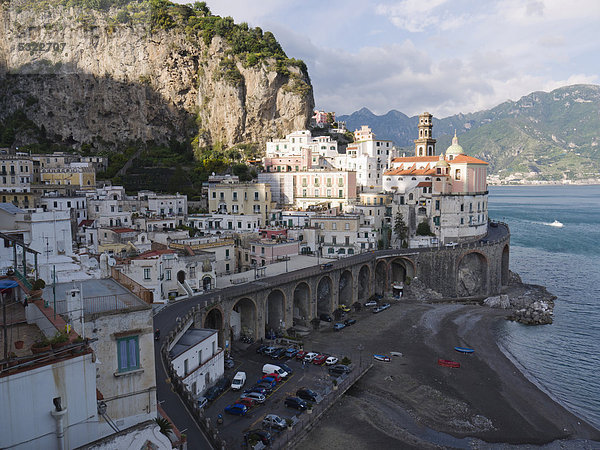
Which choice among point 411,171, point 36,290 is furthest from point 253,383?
point 411,171

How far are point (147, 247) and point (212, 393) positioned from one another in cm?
1694

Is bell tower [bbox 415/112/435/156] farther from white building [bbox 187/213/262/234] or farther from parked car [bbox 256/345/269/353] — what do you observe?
parked car [bbox 256/345/269/353]

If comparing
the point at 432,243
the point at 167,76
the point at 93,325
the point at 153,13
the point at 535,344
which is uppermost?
the point at 153,13

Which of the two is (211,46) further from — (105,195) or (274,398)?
(274,398)

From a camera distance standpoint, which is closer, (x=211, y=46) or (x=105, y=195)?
(x=105, y=195)

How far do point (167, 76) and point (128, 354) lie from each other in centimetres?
9838

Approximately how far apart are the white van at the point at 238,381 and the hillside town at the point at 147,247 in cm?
126

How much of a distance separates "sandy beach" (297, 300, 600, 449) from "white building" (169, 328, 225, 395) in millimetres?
7686

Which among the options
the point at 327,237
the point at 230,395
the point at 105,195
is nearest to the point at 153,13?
the point at 105,195

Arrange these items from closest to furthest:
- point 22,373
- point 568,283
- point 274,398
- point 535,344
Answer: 1. point 22,373
2. point 274,398
3. point 535,344
4. point 568,283

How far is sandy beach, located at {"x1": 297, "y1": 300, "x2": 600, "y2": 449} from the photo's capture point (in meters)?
28.1

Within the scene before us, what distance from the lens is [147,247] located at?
41.9m

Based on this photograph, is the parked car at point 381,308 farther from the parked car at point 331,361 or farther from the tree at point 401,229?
the parked car at point 331,361

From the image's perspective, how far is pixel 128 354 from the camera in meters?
13.8
